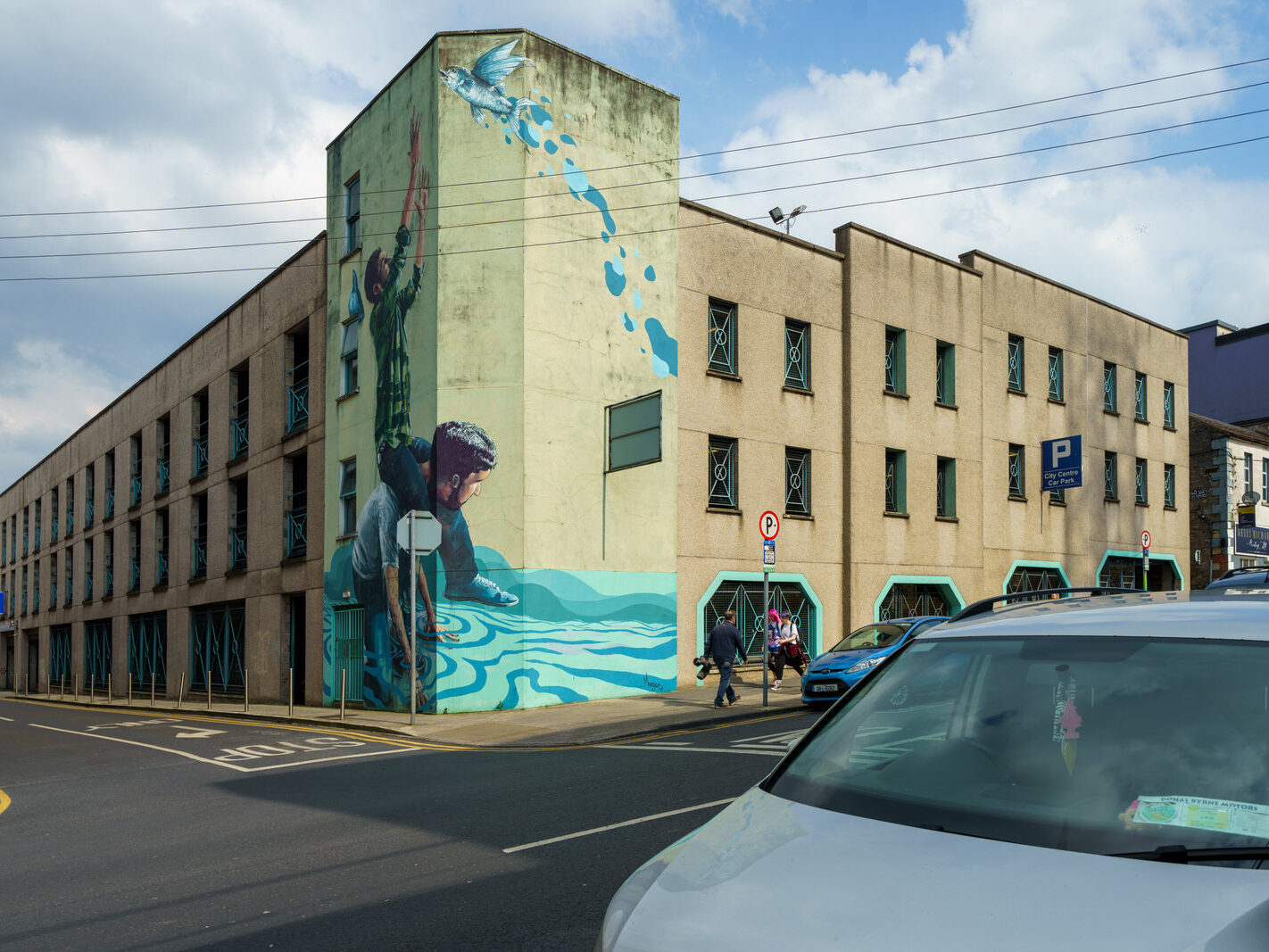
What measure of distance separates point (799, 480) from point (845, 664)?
8070 mm

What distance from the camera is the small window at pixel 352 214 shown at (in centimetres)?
2358

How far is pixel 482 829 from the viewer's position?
7883 mm

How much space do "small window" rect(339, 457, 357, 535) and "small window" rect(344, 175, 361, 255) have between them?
4712 millimetres

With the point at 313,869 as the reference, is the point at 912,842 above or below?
above

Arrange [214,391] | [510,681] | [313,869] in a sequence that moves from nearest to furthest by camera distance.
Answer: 1. [313,869]
2. [510,681]
3. [214,391]

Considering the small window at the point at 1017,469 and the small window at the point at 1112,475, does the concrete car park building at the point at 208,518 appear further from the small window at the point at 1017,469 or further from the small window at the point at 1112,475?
the small window at the point at 1112,475

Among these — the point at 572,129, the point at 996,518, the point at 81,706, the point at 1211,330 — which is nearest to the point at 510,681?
the point at 572,129

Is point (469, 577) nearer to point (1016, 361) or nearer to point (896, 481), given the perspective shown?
point (896, 481)

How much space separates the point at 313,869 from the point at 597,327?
49.4 ft

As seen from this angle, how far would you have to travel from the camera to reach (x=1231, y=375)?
1940 inches

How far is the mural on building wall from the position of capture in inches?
761

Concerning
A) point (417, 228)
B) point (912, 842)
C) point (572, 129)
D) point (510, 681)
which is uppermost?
point (572, 129)

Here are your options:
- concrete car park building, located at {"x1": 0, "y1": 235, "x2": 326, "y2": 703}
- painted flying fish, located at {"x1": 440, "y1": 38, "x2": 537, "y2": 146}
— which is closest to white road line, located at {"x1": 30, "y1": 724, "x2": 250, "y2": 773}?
concrete car park building, located at {"x1": 0, "y1": 235, "x2": 326, "y2": 703}

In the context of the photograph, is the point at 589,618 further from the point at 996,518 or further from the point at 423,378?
the point at 996,518
